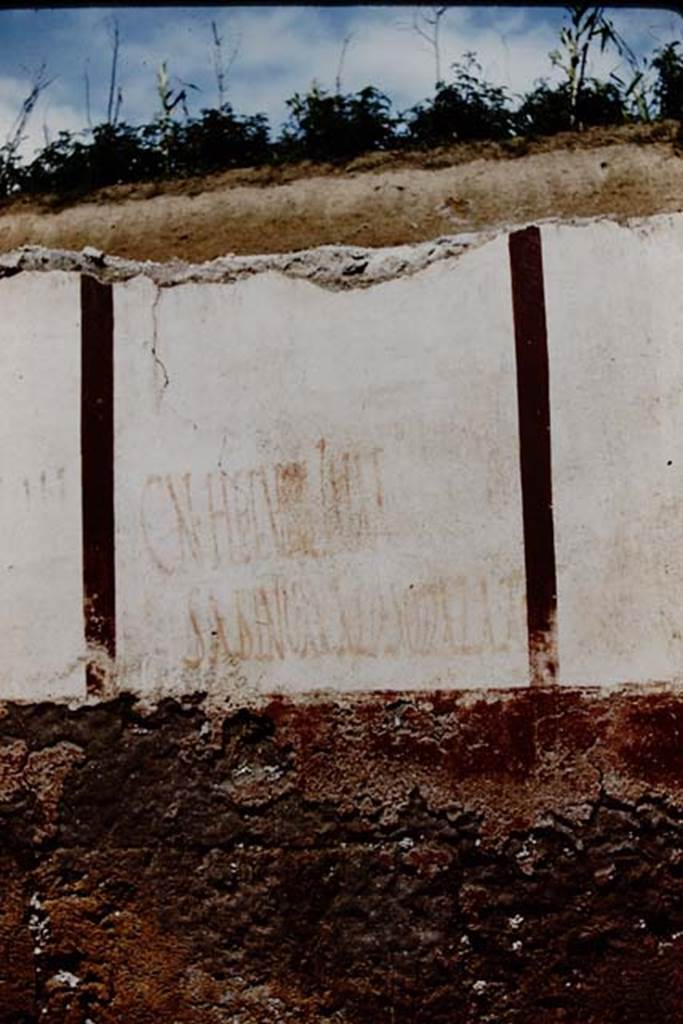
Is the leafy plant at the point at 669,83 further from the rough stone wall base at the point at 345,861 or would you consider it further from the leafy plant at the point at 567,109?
the rough stone wall base at the point at 345,861

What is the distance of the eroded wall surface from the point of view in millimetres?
3295

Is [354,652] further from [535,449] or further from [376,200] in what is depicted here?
[376,200]

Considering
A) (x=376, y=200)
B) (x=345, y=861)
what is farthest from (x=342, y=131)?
(x=345, y=861)

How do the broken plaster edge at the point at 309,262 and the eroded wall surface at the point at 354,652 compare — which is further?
the broken plaster edge at the point at 309,262

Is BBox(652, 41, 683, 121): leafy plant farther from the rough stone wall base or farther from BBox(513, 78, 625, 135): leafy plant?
the rough stone wall base

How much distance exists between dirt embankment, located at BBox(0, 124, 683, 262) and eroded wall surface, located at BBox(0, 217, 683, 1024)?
11cm

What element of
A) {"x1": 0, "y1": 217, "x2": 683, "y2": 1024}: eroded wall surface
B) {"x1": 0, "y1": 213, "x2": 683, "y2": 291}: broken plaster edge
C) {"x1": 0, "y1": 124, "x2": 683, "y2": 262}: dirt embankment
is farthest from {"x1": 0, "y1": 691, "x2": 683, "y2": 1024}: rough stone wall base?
{"x1": 0, "y1": 124, "x2": 683, "y2": 262}: dirt embankment

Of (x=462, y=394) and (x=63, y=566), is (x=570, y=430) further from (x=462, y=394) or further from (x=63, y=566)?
(x=63, y=566)

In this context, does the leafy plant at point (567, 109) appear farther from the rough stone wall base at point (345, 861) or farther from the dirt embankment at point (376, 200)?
the rough stone wall base at point (345, 861)

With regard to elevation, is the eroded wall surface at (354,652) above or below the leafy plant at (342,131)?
below

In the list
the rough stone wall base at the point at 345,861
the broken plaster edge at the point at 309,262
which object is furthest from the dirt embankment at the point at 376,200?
the rough stone wall base at the point at 345,861

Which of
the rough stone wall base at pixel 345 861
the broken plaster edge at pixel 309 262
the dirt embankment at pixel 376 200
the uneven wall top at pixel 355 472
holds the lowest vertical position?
the rough stone wall base at pixel 345 861

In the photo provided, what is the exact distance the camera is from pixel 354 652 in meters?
3.36

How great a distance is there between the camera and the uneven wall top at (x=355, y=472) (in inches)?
131
